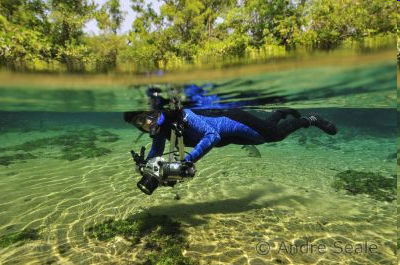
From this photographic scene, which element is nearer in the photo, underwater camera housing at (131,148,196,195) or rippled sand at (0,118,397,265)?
underwater camera housing at (131,148,196,195)

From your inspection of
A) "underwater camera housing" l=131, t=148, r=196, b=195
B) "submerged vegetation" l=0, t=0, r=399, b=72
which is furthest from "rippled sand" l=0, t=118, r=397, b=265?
"submerged vegetation" l=0, t=0, r=399, b=72

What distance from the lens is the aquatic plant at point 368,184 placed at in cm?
806

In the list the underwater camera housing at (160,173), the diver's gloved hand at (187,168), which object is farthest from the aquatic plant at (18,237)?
the diver's gloved hand at (187,168)

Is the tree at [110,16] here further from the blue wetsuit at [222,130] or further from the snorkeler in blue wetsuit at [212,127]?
the blue wetsuit at [222,130]

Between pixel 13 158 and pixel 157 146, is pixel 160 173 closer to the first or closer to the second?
pixel 157 146

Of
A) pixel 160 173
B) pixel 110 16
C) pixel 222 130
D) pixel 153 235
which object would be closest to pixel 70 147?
pixel 110 16

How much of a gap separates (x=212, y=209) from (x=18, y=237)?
4248 mm

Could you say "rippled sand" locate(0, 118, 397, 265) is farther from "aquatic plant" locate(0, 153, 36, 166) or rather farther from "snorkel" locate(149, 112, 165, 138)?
"snorkel" locate(149, 112, 165, 138)

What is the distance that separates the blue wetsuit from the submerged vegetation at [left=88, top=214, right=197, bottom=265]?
1.74 m

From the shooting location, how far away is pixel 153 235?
600 centimetres

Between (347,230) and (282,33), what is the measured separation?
15.0ft

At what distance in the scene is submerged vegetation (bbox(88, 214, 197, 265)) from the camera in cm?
521

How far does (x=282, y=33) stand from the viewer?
6.56 metres

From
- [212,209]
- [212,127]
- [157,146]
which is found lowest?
[212,209]
